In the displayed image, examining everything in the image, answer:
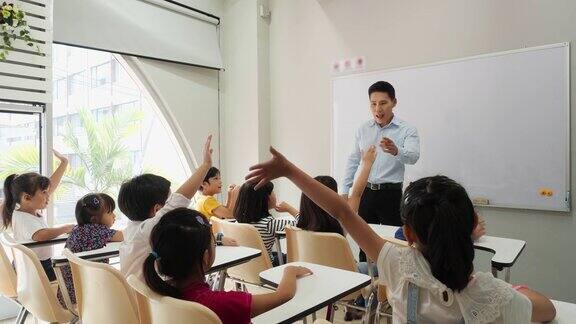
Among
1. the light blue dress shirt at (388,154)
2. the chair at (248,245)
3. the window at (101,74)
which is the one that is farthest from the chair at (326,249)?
the window at (101,74)

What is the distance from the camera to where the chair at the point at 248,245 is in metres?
2.39

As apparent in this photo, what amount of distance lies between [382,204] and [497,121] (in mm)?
1177

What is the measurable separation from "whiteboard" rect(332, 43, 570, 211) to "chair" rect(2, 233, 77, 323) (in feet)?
9.71

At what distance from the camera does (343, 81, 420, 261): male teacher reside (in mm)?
3193

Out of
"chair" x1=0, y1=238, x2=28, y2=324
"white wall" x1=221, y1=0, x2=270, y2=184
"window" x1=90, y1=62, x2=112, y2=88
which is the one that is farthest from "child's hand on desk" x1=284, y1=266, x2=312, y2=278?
"window" x1=90, y1=62, x2=112, y2=88

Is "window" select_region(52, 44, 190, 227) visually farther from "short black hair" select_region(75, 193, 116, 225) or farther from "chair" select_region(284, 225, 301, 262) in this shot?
"chair" select_region(284, 225, 301, 262)

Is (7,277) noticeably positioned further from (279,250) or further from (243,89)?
(243,89)

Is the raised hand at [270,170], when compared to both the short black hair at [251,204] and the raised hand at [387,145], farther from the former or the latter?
the raised hand at [387,145]

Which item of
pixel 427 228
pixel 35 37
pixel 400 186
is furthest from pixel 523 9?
pixel 35 37

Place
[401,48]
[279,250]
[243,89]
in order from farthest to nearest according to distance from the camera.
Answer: [243,89], [401,48], [279,250]

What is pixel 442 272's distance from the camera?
100 centimetres

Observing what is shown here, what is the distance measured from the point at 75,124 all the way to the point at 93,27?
132 centimetres

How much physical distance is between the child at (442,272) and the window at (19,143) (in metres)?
3.40

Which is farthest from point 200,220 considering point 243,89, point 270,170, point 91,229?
point 243,89
